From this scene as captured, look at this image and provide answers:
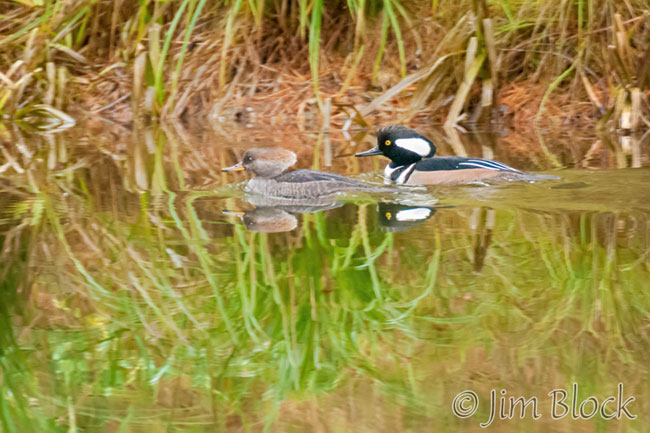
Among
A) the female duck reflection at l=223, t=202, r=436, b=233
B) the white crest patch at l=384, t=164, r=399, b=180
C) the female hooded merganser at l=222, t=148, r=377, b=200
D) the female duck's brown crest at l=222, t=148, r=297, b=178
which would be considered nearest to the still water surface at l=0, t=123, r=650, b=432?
the female duck reflection at l=223, t=202, r=436, b=233

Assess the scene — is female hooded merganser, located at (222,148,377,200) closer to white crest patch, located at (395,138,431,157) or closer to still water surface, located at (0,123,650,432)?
still water surface, located at (0,123,650,432)

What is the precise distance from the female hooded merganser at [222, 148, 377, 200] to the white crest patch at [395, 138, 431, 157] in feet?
2.58

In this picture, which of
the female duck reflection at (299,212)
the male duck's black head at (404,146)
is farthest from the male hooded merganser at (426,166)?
the female duck reflection at (299,212)

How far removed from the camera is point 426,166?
21.9ft

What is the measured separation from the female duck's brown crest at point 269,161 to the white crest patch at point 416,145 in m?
0.96

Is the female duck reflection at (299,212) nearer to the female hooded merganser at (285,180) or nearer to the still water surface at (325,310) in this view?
the still water surface at (325,310)

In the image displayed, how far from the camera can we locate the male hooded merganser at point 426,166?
6406mm

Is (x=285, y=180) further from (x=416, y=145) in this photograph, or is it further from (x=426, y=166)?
(x=416, y=145)

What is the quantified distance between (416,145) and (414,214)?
5.79 feet

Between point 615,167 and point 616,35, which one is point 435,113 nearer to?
point 616,35

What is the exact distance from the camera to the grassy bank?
10094mm

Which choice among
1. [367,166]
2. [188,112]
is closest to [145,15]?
[188,112]

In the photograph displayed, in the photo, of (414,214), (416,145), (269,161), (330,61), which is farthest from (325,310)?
(330,61)

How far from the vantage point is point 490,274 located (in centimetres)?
369
